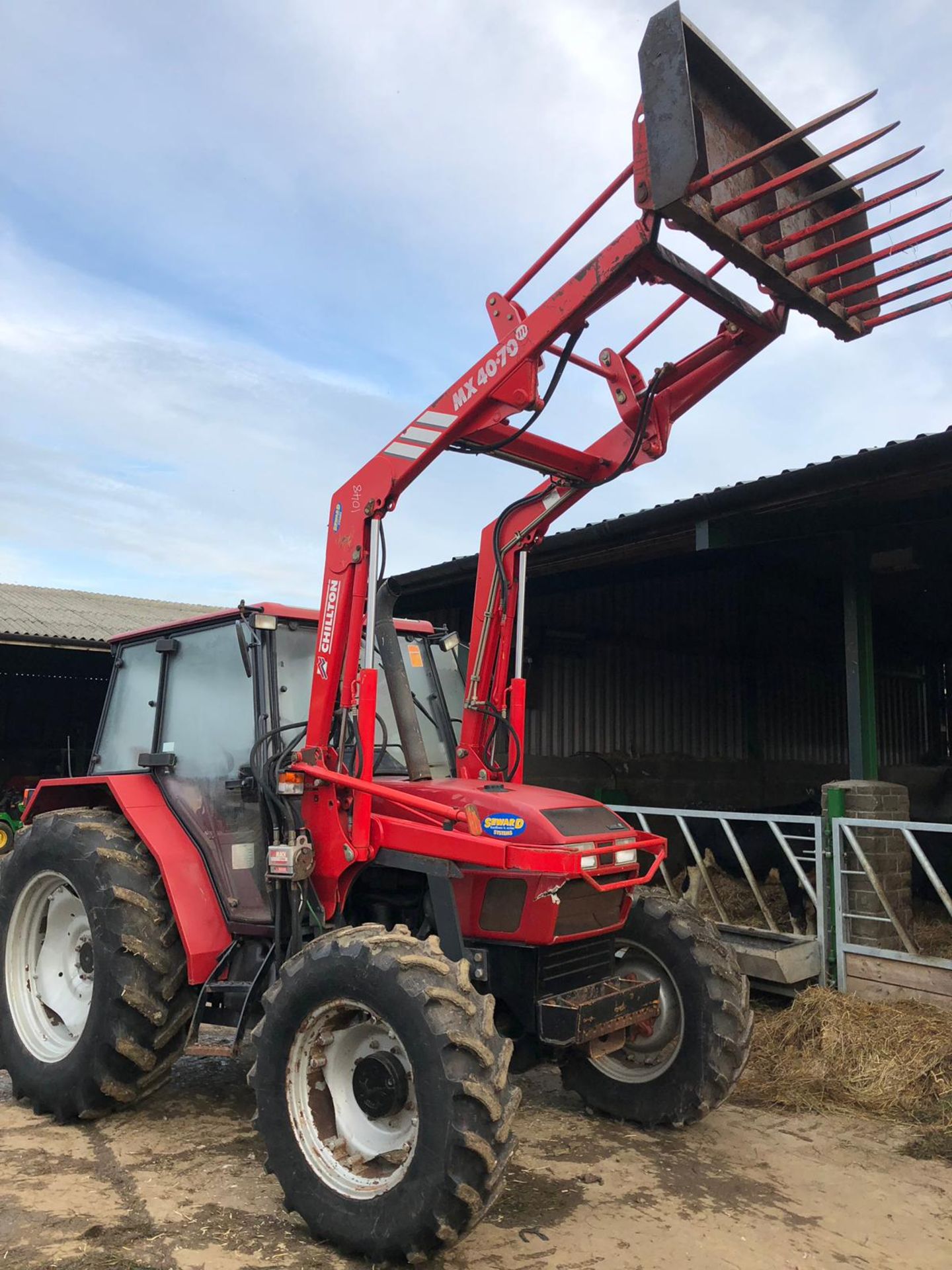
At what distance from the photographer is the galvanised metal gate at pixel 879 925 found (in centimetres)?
576

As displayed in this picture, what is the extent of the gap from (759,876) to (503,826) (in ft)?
16.9

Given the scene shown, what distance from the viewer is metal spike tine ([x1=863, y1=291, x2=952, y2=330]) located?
352cm

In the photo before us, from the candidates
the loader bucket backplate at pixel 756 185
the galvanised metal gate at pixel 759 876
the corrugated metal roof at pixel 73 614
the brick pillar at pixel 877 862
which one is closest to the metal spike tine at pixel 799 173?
the loader bucket backplate at pixel 756 185

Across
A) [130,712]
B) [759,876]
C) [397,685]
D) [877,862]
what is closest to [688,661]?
[759,876]

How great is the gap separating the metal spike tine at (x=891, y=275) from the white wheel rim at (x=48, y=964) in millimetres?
4192

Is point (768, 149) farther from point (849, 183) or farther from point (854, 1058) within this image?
point (854, 1058)

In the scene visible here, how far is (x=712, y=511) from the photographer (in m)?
7.75

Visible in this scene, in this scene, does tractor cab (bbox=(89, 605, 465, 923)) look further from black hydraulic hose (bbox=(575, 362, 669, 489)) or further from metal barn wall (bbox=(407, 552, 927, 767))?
metal barn wall (bbox=(407, 552, 927, 767))

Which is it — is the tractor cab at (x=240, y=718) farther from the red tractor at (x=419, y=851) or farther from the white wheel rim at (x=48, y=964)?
the white wheel rim at (x=48, y=964)

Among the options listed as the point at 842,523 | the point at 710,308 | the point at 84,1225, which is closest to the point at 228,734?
the point at 84,1225

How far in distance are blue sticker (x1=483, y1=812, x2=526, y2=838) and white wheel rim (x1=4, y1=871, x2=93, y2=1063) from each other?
2.11 metres

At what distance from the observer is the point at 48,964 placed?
4.93m

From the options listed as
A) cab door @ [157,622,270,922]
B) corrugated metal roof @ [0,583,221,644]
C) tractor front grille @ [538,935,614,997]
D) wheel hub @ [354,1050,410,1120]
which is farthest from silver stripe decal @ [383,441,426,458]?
corrugated metal roof @ [0,583,221,644]

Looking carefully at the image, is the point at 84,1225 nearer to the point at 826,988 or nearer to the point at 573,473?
the point at 573,473
